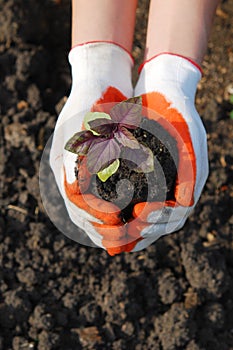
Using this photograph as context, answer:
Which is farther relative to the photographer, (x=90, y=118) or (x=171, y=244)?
(x=171, y=244)

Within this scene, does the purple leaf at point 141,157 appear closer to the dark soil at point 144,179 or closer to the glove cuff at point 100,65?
the dark soil at point 144,179

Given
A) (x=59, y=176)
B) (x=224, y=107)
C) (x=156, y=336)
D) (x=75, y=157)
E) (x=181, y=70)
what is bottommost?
(x=156, y=336)

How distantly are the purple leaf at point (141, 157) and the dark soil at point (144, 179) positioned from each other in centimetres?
3

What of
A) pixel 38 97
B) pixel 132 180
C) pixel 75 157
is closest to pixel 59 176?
pixel 75 157

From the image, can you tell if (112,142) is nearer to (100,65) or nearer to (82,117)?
(82,117)

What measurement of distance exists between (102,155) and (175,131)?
1.00ft

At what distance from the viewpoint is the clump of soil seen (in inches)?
59.8

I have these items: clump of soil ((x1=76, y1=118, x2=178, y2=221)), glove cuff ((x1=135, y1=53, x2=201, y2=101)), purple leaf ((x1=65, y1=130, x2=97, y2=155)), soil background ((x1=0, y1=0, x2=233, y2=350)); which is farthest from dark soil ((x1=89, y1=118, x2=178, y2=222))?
soil background ((x1=0, y1=0, x2=233, y2=350))

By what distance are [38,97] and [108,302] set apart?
92 cm

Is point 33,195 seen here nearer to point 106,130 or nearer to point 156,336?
point 156,336

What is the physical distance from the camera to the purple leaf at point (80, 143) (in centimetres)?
146

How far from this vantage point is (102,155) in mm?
1417

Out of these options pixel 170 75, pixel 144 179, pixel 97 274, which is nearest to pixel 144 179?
pixel 144 179

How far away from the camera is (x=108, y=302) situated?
81.1 inches
